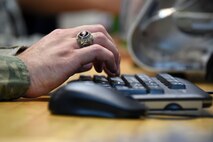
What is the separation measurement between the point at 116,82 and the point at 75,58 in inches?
3.6

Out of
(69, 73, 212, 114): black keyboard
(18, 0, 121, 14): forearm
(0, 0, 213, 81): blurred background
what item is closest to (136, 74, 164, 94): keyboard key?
(69, 73, 212, 114): black keyboard

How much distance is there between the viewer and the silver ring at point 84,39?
0.82 meters

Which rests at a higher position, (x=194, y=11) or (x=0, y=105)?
(x=194, y=11)

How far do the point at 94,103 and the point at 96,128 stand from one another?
0.18 feet

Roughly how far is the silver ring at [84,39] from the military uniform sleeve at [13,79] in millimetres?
112

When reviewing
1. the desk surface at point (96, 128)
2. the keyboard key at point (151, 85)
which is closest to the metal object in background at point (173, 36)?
the keyboard key at point (151, 85)

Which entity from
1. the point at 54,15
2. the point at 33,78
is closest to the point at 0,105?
the point at 33,78

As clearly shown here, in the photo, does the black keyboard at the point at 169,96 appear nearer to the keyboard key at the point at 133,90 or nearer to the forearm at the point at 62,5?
the keyboard key at the point at 133,90

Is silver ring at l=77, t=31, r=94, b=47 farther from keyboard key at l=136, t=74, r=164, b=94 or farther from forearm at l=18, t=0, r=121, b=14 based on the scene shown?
forearm at l=18, t=0, r=121, b=14

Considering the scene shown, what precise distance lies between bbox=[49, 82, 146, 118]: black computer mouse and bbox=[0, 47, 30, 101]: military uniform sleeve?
140 mm

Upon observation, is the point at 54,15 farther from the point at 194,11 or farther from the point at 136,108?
the point at 136,108

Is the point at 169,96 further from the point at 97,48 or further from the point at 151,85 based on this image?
the point at 97,48

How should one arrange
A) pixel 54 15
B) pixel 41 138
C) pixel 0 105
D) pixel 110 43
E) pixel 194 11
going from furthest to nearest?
pixel 54 15
pixel 194 11
pixel 110 43
pixel 0 105
pixel 41 138

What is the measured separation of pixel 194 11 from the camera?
3.88 feet
